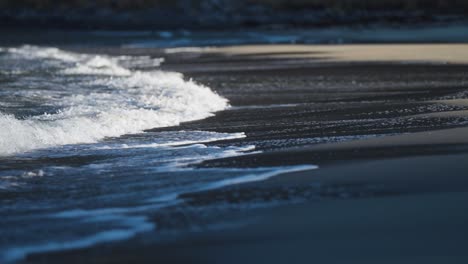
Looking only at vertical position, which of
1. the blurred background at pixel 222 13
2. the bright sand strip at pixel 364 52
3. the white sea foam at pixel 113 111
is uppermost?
the white sea foam at pixel 113 111

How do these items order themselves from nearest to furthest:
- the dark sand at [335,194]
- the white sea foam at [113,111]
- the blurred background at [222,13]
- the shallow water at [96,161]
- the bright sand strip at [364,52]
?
1. the dark sand at [335,194]
2. the shallow water at [96,161]
3. the white sea foam at [113,111]
4. the bright sand strip at [364,52]
5. the blurred background at [222,13]

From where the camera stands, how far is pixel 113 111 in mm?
11641

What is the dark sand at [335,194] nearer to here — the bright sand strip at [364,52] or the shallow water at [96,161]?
the shallow water at [96,161]

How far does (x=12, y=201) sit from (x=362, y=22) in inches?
1466

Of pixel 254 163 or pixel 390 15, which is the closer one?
pixel 254 163

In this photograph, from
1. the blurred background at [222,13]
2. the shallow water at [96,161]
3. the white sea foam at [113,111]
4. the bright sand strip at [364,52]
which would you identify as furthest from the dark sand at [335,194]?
the blurred background at [222,13]

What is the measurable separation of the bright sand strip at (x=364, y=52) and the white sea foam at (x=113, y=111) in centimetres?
576

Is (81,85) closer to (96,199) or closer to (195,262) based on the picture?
(96,199)

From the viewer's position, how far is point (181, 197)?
7070 mm

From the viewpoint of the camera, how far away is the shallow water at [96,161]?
20.9 ft

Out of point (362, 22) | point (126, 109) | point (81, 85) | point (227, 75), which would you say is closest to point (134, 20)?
point (362, 22)

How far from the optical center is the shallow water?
6.38 metres

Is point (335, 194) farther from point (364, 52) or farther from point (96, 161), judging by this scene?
point (364, 52)

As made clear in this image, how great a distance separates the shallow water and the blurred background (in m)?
28.8
